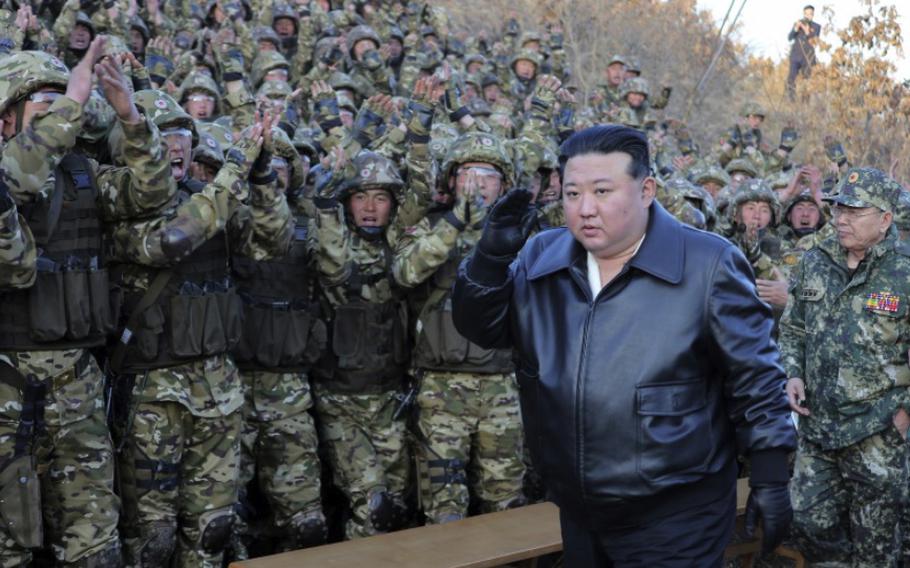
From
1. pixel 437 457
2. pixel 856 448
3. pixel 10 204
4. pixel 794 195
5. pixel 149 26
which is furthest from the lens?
pixel 149 26

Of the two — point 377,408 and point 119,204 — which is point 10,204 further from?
point 377,408

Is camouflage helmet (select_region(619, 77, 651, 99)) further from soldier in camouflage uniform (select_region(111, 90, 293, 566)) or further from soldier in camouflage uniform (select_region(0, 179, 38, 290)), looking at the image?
soldier in camouflage uniform (select_region(0, 179, 38, 290))

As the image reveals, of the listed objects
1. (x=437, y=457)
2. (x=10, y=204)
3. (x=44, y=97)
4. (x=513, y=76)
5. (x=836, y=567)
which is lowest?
(x=836, y=567)

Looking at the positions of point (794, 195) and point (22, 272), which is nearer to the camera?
point (22, 272)

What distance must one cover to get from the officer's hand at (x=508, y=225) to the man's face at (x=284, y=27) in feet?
38.5

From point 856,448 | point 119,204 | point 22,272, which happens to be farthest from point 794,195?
point 22,272

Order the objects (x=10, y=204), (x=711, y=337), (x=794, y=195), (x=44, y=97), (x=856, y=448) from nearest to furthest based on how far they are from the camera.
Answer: (x=711, y=337) → (x=10, y=204) → (x=44, y=97) → (x=856, y=448) → (x=794, y=195)

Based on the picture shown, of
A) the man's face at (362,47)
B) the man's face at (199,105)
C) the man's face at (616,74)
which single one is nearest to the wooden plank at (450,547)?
the man's face at (199,105)

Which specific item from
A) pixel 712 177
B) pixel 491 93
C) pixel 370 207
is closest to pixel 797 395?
pixel 370 207

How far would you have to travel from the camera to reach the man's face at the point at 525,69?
50.5ft

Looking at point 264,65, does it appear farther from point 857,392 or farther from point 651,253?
point 651,253

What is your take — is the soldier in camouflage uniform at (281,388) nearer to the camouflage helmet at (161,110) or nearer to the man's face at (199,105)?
the camouflage helmet at (161,110)

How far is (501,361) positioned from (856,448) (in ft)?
6.76

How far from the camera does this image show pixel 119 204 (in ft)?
15.4
